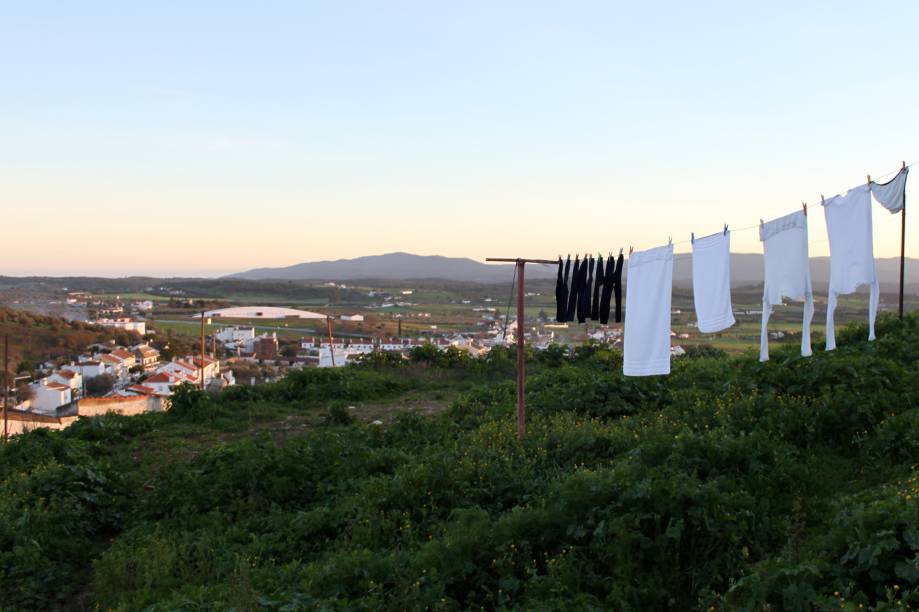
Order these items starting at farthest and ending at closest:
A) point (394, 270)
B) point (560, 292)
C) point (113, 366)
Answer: point (394, 270)
point (113, 366)
point (560, 292)

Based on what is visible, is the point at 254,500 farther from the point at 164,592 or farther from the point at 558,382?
the point at 558,382

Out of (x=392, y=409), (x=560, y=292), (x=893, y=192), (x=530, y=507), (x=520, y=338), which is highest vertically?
(x=893, y=192)

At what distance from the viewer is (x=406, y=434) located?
400 inches

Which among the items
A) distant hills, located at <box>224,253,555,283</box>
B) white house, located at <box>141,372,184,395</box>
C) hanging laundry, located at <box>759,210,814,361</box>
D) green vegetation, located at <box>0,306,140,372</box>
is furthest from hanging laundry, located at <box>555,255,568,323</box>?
distant hills, located at <box>224,253,555,283</box>

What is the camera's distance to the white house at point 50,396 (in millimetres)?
21169

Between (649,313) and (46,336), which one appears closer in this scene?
(649,313)

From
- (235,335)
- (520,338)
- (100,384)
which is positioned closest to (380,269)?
(235,335)

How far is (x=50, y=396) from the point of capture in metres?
21.4

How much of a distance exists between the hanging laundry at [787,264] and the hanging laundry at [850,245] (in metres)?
0.23

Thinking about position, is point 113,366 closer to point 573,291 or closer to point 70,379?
point 70,379

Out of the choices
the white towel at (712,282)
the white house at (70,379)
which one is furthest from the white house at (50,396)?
the white towel at (712,282)

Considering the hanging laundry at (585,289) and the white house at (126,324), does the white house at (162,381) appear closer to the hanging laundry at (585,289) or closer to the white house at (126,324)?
the white house at (126,324)

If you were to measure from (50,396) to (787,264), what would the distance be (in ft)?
72.8

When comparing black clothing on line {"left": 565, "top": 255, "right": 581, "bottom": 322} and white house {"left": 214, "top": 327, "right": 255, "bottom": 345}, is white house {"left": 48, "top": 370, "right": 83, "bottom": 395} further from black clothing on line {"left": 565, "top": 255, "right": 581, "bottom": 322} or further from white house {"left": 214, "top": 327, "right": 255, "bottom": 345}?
black clothing on line {"left": 565, "top": 255, "right": 581, "bottom": 322}
